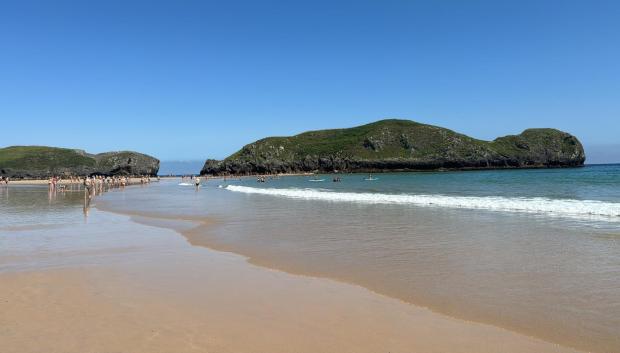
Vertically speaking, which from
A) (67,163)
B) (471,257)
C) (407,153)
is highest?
(407,153)

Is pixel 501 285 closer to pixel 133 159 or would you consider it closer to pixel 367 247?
pixel 367 247

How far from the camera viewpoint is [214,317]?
627 centimetres

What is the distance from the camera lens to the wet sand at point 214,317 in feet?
17.3

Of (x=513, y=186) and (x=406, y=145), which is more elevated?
(x=406, y=145)

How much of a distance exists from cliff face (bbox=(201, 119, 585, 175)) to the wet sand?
5704 inches

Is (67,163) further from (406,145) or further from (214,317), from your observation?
(214,317)

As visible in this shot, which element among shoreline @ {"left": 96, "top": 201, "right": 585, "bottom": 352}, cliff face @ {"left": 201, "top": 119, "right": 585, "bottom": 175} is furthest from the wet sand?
cliff face @ {"left": 201, "top": 119, "right": 585, "bottom": 175}

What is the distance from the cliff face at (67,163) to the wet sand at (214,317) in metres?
138

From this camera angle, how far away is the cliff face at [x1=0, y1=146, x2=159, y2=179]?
417ft

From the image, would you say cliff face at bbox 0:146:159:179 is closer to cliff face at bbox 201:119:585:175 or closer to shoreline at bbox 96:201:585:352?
cliff face at bbox 201:119:585:175

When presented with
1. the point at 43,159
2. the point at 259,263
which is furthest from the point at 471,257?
the point at 43,159

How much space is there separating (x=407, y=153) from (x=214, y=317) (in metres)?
155

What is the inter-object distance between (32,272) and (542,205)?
23790 millimetres

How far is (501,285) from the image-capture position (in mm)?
7930
